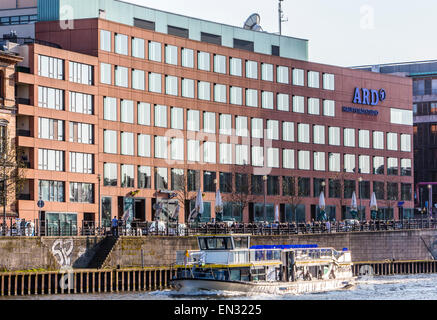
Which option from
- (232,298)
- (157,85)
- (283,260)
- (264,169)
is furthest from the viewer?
(264,169)

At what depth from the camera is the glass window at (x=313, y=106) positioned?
469ft

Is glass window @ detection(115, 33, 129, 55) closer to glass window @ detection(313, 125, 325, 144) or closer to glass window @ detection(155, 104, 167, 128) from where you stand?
glass window @ detection(155, 104, 167, 128)

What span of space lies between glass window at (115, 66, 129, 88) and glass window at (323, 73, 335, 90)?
3479 centimetres

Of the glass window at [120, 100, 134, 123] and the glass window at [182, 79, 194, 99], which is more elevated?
the glass window at [182, 79, 194, 99]

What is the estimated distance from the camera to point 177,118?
126062 millimetres

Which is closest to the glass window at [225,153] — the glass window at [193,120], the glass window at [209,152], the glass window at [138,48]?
the glass window at [209,152]

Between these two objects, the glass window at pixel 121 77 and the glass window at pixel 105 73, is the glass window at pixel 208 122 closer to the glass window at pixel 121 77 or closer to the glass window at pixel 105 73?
the glass window at pixel 121 77

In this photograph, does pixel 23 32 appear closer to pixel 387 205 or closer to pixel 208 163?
pixel 208 163

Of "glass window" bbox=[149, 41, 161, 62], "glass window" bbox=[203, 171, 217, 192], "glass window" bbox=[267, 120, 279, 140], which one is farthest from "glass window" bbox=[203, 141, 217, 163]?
"glass window" bbox=[149, 41, 161, 62]

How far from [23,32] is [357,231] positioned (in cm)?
4155

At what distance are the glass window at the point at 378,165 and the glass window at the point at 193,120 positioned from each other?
3317 centimetres

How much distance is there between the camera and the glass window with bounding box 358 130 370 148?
14938cm

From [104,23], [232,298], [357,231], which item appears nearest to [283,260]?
[232,298]

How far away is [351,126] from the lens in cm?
14812
